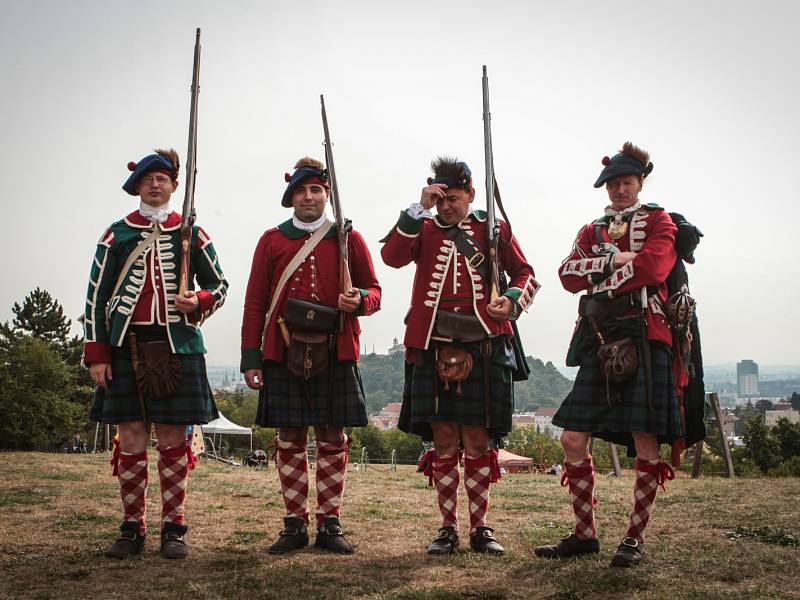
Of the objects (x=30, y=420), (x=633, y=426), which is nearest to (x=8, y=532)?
(x=633, y=426)

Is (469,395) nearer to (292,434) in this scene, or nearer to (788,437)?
(292,434)

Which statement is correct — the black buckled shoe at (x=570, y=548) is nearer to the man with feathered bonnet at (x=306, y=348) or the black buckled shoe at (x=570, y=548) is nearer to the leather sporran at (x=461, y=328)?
the man with feathered bonnet at (x=306, y=348)

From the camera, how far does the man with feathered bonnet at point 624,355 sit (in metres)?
5.16

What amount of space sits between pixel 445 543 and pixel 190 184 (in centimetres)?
299

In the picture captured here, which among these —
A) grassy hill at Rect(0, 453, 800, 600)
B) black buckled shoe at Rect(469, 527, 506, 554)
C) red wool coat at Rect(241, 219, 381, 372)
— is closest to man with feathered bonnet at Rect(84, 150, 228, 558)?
red wool coat at Rect(241, 219, 381, 372)

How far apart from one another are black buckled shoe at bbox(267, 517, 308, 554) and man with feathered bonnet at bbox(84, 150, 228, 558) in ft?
1.97

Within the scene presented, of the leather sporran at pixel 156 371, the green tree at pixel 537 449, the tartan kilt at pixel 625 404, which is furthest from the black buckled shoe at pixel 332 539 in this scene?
the green tree at pixel 537 449

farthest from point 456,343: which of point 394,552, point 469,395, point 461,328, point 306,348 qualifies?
point 394,552

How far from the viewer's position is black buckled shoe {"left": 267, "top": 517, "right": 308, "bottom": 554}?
5.39 meters

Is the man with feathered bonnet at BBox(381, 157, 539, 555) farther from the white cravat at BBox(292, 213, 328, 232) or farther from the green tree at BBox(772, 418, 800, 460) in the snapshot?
the green tree at BBox(772, 418, 800, 460)

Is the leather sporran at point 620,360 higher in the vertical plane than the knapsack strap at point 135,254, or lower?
lower

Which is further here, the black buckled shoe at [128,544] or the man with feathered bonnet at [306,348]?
the man with feathered bonnet at [306,348]

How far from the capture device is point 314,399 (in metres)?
5.67

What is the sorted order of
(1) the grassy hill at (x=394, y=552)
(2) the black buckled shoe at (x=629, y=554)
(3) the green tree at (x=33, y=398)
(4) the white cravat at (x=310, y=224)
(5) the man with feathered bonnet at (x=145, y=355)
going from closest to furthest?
1. (1) the grassy hill at (x=394, y=552)
2. (2) the black buckled shoe at (x=629, y=554)
3. (5) the man with feathered bonnet at (x=145, y=355)
4. (4) the white cravat at (x=310, y=224)
5. (3) the green tree at (x=33, y=398)
